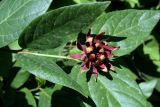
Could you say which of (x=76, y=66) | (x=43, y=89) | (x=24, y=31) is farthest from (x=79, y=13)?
(x=43, y=89)

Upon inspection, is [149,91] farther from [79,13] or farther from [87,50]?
[79,13]

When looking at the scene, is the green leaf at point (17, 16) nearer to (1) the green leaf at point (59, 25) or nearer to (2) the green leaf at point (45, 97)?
(1) the green leaf at point (59, 25)

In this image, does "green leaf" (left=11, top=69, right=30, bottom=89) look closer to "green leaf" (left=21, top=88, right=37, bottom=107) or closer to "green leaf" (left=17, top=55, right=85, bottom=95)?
"green leaf" (left=21, top=88, right=37, bottom=107)

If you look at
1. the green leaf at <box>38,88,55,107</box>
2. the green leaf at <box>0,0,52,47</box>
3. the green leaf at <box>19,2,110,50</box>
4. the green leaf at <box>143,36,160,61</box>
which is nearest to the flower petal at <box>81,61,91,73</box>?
the green leaf at <box>19,2,110,50</box>

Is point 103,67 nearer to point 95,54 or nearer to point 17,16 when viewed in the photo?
point 95,54

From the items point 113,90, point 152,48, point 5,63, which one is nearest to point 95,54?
point 113,90

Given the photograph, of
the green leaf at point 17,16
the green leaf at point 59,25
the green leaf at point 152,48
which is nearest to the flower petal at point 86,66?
the green leaf at point 59,25
